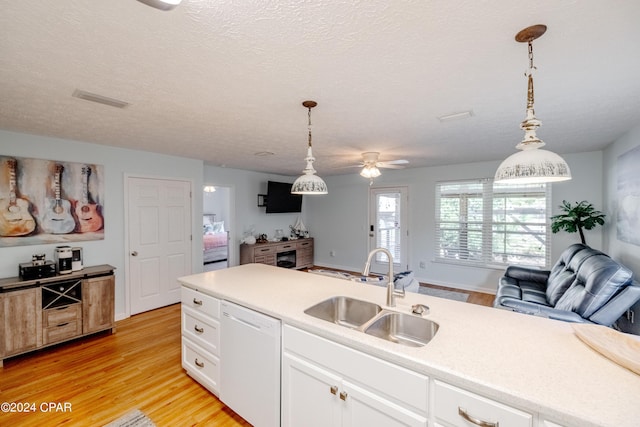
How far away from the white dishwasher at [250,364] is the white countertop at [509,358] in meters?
0.12

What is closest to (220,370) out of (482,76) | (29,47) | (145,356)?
(145,356)

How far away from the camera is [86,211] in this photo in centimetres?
343

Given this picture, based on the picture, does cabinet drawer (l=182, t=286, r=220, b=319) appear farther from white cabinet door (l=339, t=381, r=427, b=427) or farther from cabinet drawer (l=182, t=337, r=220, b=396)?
white cabinet door (l=339, t=381, r=427, b=427)

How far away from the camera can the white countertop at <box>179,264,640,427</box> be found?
0.89 m

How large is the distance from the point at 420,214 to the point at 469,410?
15.9 feet

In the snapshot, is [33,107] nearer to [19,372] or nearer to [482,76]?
[19,372]

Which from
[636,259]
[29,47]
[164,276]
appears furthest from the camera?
[164,276]

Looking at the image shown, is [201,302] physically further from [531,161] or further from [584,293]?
[584,293]

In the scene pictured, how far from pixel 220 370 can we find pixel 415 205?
4.69 metres

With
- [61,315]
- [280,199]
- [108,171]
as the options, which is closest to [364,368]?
[61,315]

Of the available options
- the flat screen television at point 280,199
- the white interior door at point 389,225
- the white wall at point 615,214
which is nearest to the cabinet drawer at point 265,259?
the flat screen television at point 280,199

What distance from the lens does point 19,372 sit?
2.54 m

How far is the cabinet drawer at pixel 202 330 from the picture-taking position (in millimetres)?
2117

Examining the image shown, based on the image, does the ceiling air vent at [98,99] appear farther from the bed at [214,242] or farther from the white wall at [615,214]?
the bed at [214,242]
